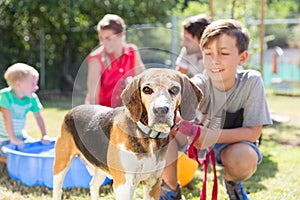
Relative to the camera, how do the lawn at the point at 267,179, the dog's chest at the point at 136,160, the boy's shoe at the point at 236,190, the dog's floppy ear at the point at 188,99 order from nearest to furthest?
1. the dog's floppy ear at the point at 188,99
2. the dog's chest at the point at 136,160
3. the boy's shoe at the point at 236,190
4. the lawn at the point at 267,179

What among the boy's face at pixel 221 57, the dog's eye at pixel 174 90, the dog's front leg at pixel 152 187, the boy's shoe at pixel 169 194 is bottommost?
the boy's shoe at pixel 169 194

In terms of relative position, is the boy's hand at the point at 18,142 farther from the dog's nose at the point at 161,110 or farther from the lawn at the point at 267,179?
the dog's nose at the point at 161,110

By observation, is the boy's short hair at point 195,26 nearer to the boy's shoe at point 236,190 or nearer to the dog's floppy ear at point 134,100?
the boy's shoe at point 236,190

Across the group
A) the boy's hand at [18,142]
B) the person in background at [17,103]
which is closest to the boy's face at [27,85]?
the person in background at [17,103]

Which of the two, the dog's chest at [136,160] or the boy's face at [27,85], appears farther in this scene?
the boy's face at [27,85]

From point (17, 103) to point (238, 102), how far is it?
7.57 feet

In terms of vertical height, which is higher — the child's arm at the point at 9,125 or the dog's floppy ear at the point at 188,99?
the dog's floppy ear at the point at 188,99

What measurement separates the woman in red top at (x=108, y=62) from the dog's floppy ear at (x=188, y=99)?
1.52 meters

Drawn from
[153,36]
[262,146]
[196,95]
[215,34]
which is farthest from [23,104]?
[262,146]

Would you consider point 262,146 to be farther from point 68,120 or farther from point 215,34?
point 68,120

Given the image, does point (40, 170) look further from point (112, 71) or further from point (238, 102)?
point (238, 102)

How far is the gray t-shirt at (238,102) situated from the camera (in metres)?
3.18

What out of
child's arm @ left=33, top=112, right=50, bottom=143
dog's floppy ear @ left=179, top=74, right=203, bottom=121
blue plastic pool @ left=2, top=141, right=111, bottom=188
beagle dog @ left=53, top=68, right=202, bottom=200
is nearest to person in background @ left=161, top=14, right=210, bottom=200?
beagle dog @ left=53, top=68, right=202, bottom=200

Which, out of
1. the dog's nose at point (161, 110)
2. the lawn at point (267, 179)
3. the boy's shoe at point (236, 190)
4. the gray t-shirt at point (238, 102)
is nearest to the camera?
the dog's nose at point (161, 110)
